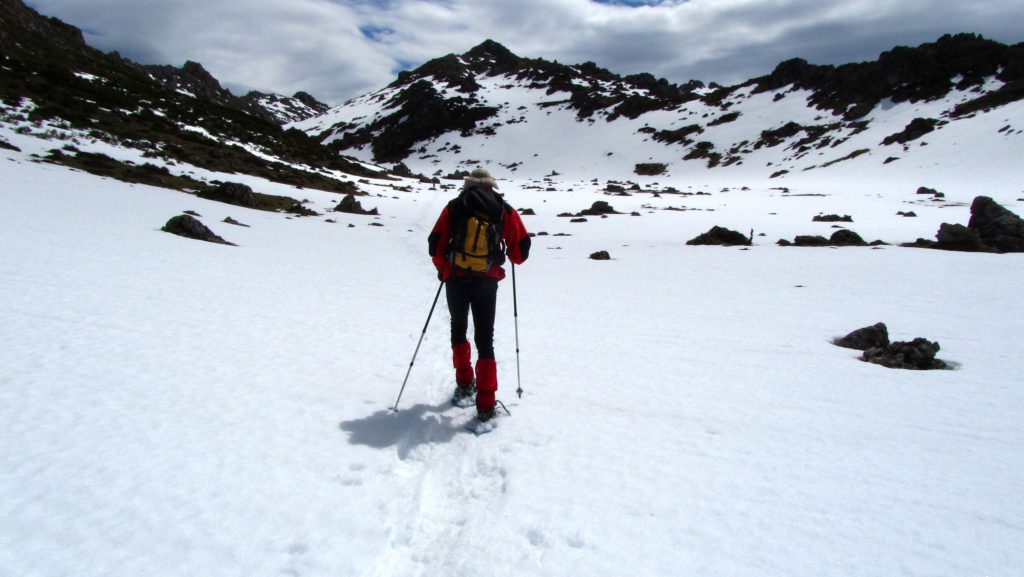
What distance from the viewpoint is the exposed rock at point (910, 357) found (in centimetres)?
759

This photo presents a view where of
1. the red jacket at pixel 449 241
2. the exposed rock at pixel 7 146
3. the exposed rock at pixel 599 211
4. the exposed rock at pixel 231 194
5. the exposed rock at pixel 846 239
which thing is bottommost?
the red jacket at pixel 449 241

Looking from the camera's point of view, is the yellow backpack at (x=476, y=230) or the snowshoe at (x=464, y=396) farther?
the snowshoe at (x=464, y=396)

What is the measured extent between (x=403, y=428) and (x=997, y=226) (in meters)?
25.2

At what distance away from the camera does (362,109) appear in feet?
619

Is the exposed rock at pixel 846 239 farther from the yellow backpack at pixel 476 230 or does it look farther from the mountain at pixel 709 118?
the mountain at pixel 709 118

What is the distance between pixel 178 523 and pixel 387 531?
4.74 feet

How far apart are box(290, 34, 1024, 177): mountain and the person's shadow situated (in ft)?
215

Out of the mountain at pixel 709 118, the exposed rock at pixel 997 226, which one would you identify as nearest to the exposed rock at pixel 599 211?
the exposed rock at pixel 997 226

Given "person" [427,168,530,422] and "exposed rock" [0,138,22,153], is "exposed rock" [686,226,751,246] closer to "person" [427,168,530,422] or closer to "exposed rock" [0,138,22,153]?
"person" [427,168,530,422]

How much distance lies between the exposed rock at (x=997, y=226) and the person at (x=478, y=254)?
22.6m

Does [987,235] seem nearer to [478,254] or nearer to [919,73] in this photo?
[478,254]

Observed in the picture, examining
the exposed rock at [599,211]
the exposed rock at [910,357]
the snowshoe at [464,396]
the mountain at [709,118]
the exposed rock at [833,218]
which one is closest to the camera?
the snowshoe at [464,396]

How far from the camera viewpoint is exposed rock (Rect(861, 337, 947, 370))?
7.59 metres

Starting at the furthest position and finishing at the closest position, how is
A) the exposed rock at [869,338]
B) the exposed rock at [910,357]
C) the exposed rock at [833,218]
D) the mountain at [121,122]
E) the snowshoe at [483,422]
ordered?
the mountain at [121,122]
the exposed rock at [833,218]
the exposed rock at [869,338]
the exposed rock at [910,357]
the snowshoe at [483,422]
